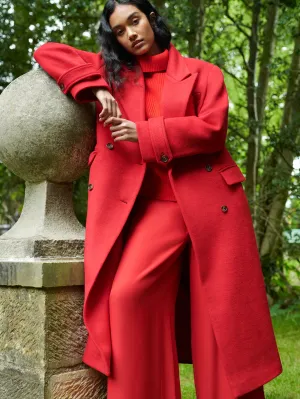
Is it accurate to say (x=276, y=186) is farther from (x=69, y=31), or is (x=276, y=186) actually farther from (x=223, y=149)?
(x=223, y=149)

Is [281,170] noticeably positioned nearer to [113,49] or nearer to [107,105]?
[113,49]

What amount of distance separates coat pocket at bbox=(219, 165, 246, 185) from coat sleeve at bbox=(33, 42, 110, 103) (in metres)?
0.60

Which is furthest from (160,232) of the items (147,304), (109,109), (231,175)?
(109,109)

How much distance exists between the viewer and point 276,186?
6.28 metres

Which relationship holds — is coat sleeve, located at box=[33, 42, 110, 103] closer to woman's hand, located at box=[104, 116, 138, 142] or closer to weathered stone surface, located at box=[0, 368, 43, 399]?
woman's hand, located at box=[104, 116, 138, 142]

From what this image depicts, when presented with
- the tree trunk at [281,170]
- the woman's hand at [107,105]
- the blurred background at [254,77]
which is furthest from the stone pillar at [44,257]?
the tree trunk at [281,170]

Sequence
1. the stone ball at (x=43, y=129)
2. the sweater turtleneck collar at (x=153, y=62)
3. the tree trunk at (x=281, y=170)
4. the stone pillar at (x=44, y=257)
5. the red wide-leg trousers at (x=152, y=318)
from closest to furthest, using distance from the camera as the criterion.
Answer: the red wide-leg trousers at (x=152, y=318), the stone pillar at (x=44, y=257), the stone ball at (x=43, y=129), the sweater turtleneck collar at (x=153, y=62), the tree trunk at (x=281, y=170)

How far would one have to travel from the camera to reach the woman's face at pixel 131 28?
100.0 inches

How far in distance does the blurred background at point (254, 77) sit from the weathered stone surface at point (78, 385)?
8.88ft

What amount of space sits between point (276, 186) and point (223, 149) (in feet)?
12.7

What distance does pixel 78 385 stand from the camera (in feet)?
7.91

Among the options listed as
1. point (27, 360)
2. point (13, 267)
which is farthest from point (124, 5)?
point (27, 360)

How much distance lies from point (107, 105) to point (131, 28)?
16.3 inches

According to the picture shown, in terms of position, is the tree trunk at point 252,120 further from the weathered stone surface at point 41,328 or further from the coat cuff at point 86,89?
the weathered stone surface at point 41,328
